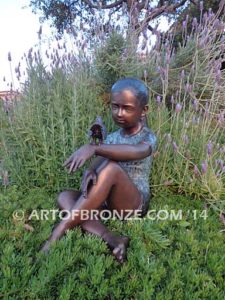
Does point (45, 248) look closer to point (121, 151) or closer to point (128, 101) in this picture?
point (121, 151)

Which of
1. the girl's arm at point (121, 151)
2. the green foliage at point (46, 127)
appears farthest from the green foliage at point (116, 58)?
the girl's arm at point (121, 151)

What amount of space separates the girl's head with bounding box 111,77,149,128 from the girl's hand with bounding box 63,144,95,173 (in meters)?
0.36

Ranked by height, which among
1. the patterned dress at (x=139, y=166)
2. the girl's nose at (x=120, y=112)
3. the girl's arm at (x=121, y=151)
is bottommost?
the patterned dress at (x=139, y=166)

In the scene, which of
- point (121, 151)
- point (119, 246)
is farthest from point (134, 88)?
point (119, 246)

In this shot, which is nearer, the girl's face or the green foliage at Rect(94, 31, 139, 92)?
the girl's face

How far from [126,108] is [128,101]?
0.16 ft

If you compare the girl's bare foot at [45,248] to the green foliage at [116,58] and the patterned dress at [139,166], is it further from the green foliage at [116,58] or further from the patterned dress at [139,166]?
the green foliage at [116,58]

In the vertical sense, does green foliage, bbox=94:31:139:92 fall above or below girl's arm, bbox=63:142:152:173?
above

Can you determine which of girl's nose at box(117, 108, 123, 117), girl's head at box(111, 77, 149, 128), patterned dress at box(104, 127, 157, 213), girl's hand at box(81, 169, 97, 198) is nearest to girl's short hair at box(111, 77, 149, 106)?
girl's head at box(111, 77, 149, 128)

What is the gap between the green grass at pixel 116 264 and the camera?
5.32ft

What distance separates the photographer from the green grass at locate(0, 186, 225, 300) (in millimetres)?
1620

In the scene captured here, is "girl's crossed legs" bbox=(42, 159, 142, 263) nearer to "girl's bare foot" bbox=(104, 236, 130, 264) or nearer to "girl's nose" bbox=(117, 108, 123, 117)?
"girl's bare foot" bbox=(104, 236, 130, 264)

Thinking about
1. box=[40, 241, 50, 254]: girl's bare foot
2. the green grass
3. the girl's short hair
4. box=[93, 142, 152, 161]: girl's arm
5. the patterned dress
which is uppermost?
the girl's short hair

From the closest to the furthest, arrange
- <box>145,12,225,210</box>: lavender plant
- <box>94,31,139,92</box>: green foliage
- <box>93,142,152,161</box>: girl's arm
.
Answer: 1. <box>93,142,152,161</box>: girl's arm
2. <box>145,12,225,210</box>: lavender plant
3. <box>94,31,139,92</box>: green foliage
